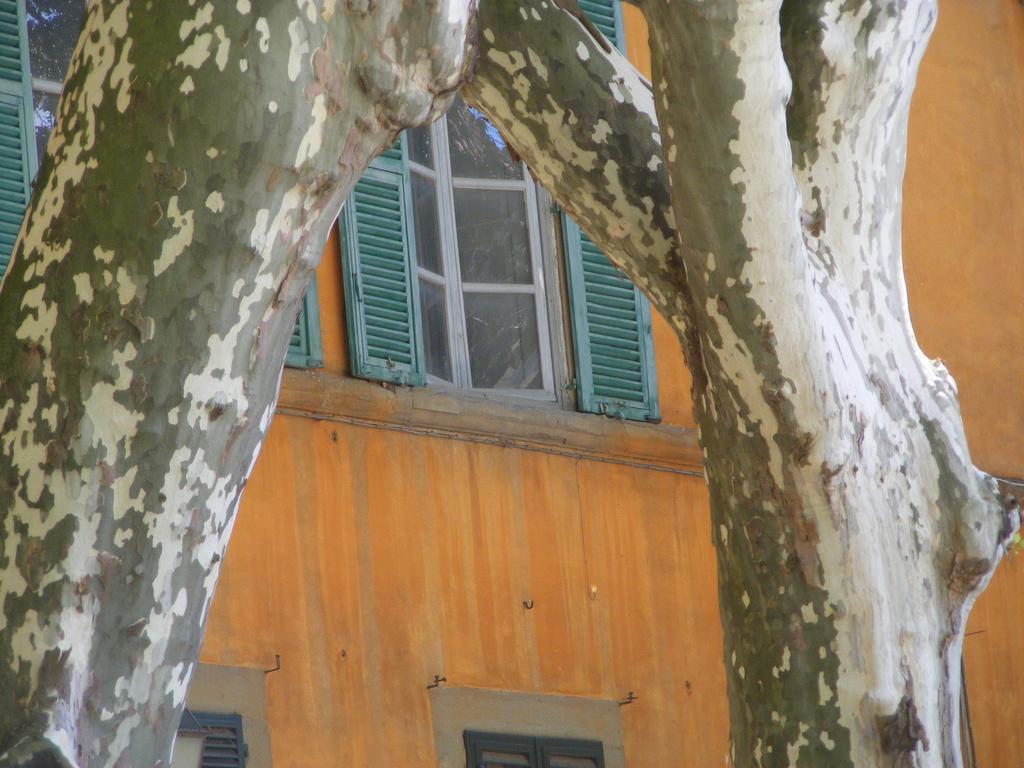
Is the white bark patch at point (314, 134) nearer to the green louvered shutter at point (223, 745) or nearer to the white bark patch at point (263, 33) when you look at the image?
the white bark patch at point (263, 33)

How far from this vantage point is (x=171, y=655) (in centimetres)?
313

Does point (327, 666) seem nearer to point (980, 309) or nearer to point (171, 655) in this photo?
point (980, 309)

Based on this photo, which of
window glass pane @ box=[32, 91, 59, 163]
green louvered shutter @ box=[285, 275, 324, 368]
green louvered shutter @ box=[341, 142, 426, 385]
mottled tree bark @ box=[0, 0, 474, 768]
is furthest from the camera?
green louvered shutter @ box=[341, 142, 426, 385]

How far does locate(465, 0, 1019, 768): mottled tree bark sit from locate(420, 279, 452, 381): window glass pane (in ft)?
14.5

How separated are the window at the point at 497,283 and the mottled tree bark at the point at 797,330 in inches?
169

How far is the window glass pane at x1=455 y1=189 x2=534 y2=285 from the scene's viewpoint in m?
9.06

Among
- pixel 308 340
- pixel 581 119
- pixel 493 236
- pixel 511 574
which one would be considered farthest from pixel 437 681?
pixel 581 119

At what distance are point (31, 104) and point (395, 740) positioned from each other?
2700 mm

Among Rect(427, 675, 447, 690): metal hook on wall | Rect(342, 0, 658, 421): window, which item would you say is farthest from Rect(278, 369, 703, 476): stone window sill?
Rect(427, 675, 447, 690): metal hook on wall

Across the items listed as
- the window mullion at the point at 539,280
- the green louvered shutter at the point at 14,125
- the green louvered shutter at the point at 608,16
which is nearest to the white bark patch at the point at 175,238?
the green louvered shutter at the point at 14,125

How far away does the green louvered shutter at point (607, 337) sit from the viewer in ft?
29.7

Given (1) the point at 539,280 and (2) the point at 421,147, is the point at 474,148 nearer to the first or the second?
(2) the point at 421,147

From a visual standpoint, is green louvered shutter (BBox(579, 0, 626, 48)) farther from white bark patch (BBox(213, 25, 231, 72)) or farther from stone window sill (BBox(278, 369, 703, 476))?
white bark patch (BBox(213, 25, 231, 72))

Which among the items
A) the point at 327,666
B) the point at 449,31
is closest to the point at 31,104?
the point at 327,666
